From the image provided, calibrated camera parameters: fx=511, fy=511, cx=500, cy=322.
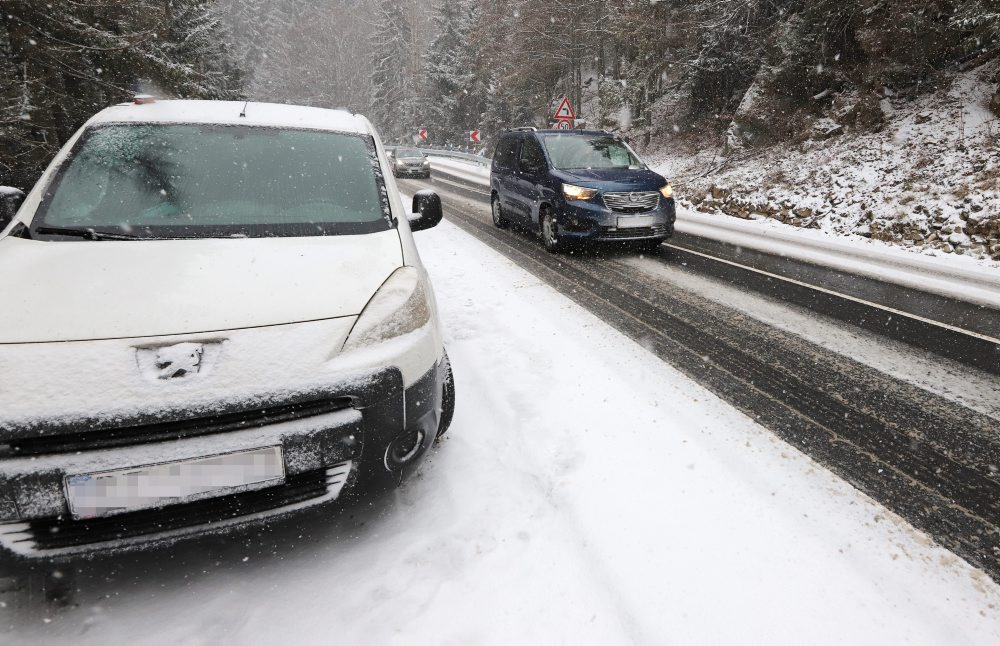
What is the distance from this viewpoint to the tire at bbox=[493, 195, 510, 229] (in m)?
10.7

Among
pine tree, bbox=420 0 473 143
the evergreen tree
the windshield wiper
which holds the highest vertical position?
pine tree, bbox=420 0 473 143

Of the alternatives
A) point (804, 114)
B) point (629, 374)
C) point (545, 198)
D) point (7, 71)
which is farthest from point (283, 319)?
point (804, 114)

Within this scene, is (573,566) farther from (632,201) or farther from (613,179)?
(613,179)

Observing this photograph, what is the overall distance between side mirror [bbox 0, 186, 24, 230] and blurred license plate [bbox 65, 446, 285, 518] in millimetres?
2128

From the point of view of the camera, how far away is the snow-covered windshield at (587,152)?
837 centimetres

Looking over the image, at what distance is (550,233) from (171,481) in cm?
715

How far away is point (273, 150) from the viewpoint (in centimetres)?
307

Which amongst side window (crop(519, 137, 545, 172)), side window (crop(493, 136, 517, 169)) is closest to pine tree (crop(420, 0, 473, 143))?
side window (crop(493, 136, 517, 169))

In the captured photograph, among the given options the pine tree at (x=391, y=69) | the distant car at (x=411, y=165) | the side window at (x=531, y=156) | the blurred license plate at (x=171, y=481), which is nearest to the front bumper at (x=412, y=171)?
the distant car at (x=411, y=165)

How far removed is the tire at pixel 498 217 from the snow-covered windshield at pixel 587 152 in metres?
2.25

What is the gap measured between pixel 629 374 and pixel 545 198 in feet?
16.1

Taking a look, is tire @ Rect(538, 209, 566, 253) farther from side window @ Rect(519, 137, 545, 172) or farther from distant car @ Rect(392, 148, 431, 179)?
distant car @ Rect(392, 148, 431, 179)

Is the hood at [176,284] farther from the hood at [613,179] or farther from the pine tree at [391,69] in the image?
the pine tree at [391,69]

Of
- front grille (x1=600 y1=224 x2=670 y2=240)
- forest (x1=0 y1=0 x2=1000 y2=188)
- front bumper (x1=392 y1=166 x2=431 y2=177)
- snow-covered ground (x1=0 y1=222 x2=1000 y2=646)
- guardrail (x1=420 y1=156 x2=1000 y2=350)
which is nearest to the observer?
snow-covered ground (x1=0 y1=222 x2=1000 y2=646)
